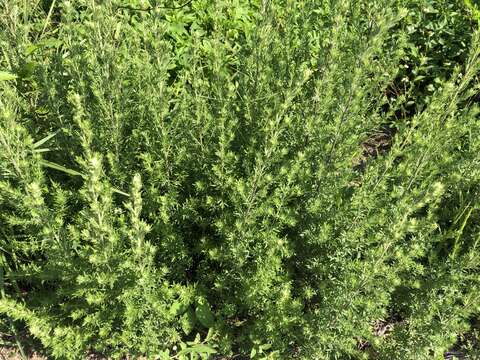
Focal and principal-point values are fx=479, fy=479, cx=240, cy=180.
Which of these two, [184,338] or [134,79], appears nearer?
[134,79]

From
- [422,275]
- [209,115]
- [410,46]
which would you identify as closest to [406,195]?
[422,275]

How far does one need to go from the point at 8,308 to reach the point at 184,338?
1112 mm

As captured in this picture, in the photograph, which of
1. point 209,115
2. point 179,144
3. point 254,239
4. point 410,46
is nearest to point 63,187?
point 179,144

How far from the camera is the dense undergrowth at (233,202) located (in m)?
2.43

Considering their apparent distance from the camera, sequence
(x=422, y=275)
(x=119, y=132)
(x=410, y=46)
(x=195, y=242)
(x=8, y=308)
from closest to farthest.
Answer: (x=8, y=308), (x=119, y=132), (x=422, y=275), (x=195, y=242), (x=410, y=46)

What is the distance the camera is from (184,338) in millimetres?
3104

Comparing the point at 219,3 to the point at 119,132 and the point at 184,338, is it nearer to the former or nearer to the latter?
the point at 119,132

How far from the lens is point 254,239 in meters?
2.73

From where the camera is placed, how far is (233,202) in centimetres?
261

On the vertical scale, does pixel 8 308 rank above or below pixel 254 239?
below

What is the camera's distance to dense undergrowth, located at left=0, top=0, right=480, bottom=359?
7.98 feet

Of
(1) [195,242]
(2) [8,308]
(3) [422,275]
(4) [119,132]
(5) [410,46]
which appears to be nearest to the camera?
(2) [8,308]

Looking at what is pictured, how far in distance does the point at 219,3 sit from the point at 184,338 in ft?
6.77

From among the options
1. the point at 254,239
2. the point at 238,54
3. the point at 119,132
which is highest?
the point at 238,54
